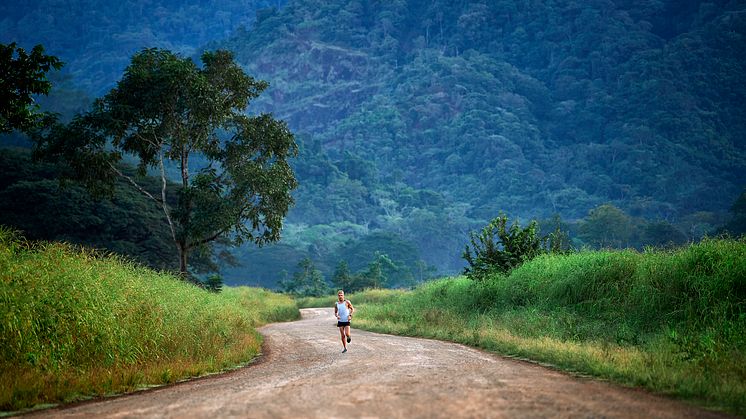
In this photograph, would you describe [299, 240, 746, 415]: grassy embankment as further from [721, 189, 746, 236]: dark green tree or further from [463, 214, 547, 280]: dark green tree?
[721, 189, 746, 236]: dark green tree

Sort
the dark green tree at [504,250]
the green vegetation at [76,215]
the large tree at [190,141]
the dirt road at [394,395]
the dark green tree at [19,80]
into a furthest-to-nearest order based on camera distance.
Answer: the green vegetation at [76,215] → the large tree at [190,141] → the dark green tree at [504,250] → the dark green tree at [19,80] → the dirt road at [394,395]

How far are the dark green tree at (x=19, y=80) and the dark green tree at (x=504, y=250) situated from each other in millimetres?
18079

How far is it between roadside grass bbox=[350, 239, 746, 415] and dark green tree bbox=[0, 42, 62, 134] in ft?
51.6

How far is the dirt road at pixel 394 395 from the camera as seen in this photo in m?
7.84

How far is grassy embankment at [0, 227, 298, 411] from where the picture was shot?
1028 centimetres

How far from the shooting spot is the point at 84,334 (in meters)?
11.9

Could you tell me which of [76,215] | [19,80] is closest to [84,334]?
[19,80]

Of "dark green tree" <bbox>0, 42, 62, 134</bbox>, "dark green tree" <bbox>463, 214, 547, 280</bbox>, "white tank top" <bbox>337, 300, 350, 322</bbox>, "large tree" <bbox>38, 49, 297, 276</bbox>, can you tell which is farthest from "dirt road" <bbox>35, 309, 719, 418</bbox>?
"large tree" <bbox>38, 49, 297, 276</bbox>

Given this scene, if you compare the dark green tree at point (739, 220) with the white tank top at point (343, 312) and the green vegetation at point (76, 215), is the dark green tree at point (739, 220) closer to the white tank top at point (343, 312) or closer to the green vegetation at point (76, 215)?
the green vegetation at point (76, 215)

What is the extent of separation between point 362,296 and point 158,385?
155ft

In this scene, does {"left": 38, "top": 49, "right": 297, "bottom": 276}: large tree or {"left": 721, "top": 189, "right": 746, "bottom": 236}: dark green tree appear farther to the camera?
{"left": 721, "top": 189, "right": 746, "bottom": 236}: dark green tree

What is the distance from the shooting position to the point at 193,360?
46.1ft

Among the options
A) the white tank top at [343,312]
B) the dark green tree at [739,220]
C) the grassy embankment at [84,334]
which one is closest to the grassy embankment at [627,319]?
the white tank top at [343,312]

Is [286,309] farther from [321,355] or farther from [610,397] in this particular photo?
[610,397]
